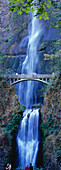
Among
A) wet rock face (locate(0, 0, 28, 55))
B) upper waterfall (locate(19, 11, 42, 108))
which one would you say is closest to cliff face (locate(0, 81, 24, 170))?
upper waterfall (locate(19, 11, 42, 108))

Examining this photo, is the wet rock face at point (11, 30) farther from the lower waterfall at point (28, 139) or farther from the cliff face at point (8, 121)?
the lower waterfall at point (28, 139)

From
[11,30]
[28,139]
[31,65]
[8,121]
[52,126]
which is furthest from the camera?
[11,30]

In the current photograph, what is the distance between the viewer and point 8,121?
677 inches

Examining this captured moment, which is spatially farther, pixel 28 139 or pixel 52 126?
pixel 28 139

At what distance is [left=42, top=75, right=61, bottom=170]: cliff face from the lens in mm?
12330

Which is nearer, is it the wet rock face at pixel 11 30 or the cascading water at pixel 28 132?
the cascading water at pixel 28 132

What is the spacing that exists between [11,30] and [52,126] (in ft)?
78.9

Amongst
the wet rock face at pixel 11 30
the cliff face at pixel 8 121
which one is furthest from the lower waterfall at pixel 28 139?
the wet rock face at pixel 11 30

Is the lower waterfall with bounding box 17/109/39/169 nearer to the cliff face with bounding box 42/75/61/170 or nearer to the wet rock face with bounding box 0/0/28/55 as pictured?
the cliff face with bounding box 42/75/61/170

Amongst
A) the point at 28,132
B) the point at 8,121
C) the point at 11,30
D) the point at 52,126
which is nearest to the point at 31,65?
the point at 11,30

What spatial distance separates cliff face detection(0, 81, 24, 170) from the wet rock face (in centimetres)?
1304

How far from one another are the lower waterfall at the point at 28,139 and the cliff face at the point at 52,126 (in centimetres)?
112

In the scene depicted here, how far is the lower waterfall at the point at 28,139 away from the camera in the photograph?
49.2 ft

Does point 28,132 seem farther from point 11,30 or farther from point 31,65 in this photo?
point 11,30
